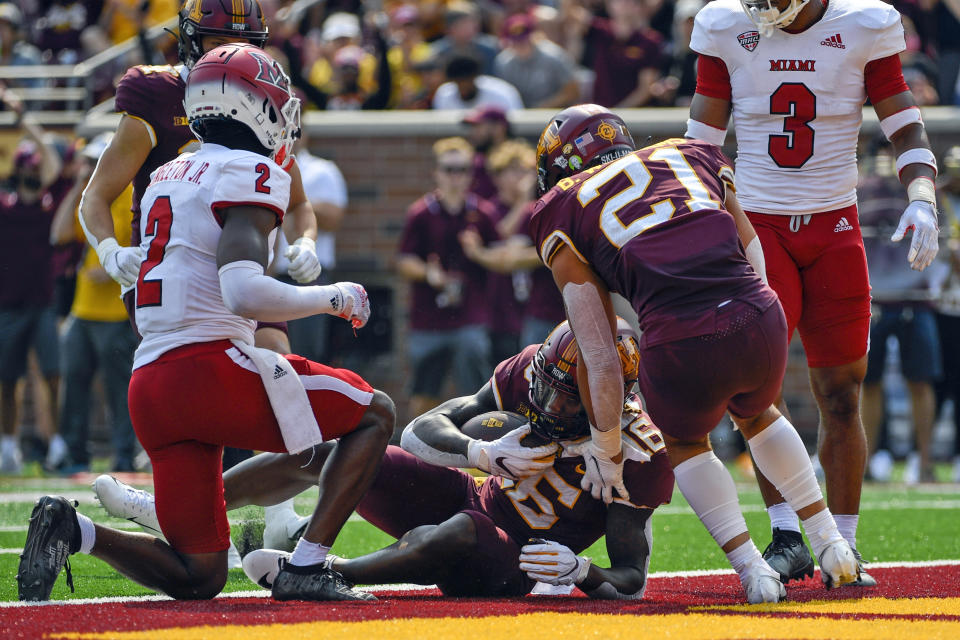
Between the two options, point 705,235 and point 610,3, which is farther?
point 610,3

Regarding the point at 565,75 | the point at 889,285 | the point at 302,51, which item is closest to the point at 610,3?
the point at 565,75

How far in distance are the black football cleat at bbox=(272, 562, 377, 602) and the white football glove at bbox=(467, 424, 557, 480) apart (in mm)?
506

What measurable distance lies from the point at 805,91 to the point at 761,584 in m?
1.73

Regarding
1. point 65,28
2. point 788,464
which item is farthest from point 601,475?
point 65,28

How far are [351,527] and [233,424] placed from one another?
2318 mm

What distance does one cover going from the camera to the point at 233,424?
12.4 feet

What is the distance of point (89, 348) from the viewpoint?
875 cm

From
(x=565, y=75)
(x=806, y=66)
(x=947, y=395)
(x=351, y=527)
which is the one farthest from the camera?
(x=565, y=75)

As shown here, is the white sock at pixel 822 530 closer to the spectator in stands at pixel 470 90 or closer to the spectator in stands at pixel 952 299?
the spectator in stands at pixel 952 299

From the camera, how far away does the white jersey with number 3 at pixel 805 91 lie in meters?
4.57

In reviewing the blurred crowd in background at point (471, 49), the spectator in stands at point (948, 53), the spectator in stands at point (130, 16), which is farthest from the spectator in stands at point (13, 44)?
the spectator in stands at point (948, 53)

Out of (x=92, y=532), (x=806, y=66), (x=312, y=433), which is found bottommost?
(x=92, y=532)

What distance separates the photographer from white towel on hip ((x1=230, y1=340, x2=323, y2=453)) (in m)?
3.79

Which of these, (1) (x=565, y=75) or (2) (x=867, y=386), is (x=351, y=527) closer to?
(2) (x=867, y=386)
